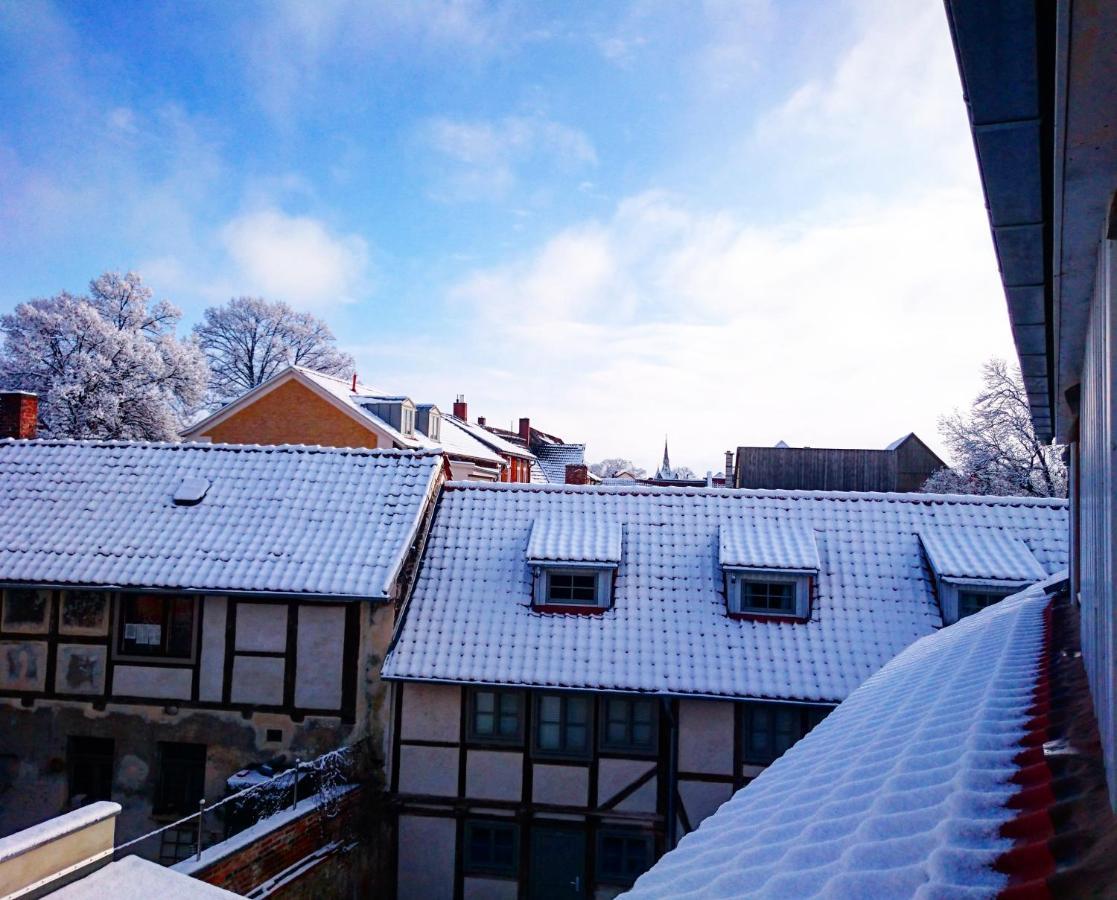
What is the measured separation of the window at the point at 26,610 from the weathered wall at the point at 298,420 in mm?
14641

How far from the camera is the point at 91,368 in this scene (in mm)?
30422

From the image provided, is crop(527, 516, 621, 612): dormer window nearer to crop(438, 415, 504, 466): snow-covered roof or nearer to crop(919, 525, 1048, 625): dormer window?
crop(919, 525, 1048, 625): dormer window

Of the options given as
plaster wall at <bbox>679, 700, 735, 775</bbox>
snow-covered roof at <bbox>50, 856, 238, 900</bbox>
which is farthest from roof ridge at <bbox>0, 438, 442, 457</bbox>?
snow-covered roof at <bbox>50, 856, 238, 900</bbox>

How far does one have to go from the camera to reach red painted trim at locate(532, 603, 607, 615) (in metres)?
13.1

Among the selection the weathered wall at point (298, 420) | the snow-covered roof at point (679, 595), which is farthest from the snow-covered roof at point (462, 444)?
the snow-covered roof at point (679, 595)

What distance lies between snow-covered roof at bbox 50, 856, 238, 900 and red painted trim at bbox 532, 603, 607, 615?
7052 millimetres

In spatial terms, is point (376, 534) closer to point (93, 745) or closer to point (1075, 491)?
point (93, 745)

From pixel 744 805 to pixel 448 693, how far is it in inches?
356

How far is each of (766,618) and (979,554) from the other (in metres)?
3.74

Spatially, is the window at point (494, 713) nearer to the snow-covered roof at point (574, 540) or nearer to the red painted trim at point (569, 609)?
the red painted trim at point (569, 609)

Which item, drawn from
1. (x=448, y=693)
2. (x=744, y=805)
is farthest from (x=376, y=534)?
(x=744, y=805)

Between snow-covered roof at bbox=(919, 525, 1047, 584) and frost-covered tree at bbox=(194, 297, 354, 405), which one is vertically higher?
frost-covered tree at bbox=(194, 297, 354, 405)

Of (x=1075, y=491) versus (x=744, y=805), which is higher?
(x=1075, y=491)

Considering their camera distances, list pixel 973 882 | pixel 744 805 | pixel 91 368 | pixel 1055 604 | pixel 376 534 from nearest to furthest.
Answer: pixel 973 882 → pixel 744 805 → pixel 1055 604 → pixel 376 534 → pixel 91 368
